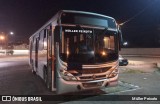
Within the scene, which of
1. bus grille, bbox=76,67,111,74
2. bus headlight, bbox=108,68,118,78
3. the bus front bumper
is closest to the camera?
the bus front bumper

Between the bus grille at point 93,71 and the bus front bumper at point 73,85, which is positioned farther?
the bus grille at point 93,71

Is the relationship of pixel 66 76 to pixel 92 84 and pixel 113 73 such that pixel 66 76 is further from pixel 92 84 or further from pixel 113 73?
pixel 113 73

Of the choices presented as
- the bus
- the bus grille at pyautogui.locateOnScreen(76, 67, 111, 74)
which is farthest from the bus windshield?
the bus grille at pyautogui.locateOnScreen(76, 67, 111, 74)

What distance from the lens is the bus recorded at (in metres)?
7.68

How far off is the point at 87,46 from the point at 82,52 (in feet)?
1.07

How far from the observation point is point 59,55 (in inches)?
302

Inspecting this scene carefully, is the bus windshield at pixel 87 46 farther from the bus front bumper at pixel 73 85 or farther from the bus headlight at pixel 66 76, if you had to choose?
the bus front bumper at pixel 73 85

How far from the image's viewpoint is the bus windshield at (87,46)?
25.4 feet

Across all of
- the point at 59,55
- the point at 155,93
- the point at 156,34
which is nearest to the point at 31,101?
the point at 59,55

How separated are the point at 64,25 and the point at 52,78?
2.16 m

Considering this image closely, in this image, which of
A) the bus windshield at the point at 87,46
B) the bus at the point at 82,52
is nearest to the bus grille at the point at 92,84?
the bus at the point at 82,52

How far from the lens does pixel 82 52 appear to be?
25.9 feet

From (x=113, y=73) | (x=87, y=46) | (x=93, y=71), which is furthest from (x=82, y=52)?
(x=113, y=73)

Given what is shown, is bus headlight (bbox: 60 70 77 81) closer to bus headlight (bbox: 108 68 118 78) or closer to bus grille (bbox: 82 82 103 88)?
bus grille (bbox: 82 82 103 88)
